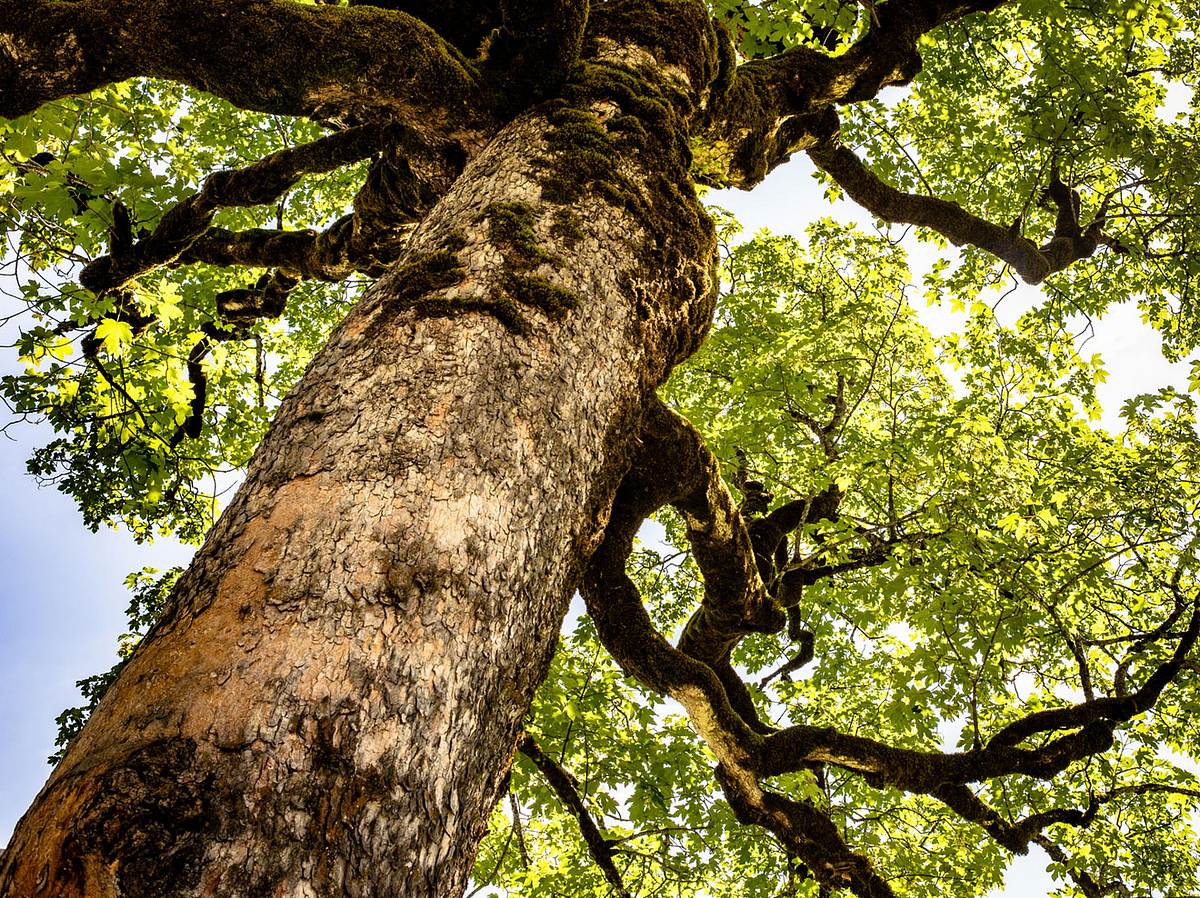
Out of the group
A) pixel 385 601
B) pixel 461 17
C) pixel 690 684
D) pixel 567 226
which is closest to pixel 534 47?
pixel 567 226

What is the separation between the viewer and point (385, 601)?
1391mm

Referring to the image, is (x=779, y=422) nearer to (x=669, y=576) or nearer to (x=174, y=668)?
(x=669, y=576)

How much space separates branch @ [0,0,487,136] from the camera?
270 centimetres

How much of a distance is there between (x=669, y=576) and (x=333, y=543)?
8491mm

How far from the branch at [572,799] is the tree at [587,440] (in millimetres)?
61

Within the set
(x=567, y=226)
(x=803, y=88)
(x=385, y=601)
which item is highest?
(x=803, y=88)

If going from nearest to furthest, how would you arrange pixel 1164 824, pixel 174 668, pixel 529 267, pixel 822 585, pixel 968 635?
pixel 174 668 → pixel 529 267 → pixel 968 635 → pixel 1164 824 → pixel 822 585

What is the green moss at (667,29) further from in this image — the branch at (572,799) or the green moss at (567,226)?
the branch at (572,799)

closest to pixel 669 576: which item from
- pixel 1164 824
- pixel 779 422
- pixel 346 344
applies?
pixel 779 422

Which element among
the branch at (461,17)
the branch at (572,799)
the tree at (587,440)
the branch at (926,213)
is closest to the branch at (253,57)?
the tree at (587,440)

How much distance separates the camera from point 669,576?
9.67 meters

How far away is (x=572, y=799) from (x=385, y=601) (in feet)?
16.7

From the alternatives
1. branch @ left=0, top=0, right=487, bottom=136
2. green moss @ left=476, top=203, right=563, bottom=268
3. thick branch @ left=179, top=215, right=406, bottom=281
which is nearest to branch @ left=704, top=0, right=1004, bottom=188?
branch @ left=0, top=0, right=487, bottom=136

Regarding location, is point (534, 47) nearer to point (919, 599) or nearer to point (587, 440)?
point (587, 440)
